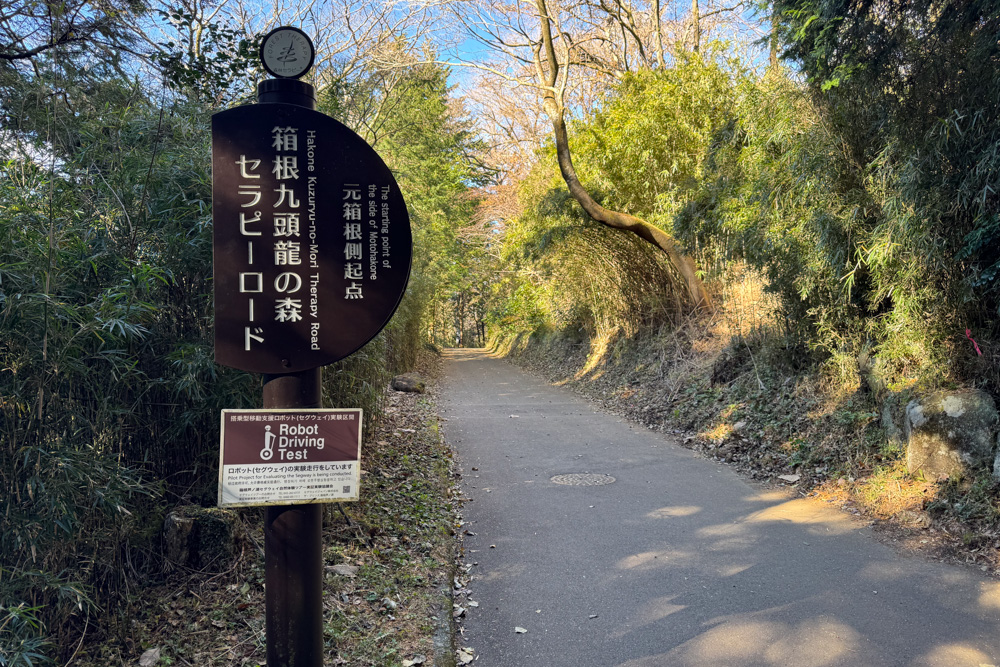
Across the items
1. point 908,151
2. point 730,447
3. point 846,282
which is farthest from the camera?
point 730,447

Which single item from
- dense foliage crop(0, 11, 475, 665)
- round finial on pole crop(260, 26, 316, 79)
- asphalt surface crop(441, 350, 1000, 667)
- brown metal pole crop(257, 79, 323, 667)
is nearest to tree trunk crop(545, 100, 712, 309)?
asphalt surface crop(441, 350, 1000, 667)

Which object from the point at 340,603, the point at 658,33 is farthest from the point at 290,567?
the point at 658,33

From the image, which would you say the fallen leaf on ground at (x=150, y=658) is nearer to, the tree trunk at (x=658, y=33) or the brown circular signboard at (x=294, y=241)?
the brown circular signboard at (x=294, y=241)

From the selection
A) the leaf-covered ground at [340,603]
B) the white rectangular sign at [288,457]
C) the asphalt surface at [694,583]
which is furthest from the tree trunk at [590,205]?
the white rectangular sign at [288,457]

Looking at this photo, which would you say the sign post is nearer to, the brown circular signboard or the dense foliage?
the brown circular signboard

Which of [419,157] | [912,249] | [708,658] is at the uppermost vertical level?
[419,157]

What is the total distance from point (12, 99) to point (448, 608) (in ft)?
14.3

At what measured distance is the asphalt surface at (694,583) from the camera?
11.9ft

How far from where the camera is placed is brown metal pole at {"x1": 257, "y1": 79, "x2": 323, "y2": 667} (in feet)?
7.32

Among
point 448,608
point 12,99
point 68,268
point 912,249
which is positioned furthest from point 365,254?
point 912,249

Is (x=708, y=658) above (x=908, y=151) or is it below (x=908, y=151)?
below

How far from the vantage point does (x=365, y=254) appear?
229cm

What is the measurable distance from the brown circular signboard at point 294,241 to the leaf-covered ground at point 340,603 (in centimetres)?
209

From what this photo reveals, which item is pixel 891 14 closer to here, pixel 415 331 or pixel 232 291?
pixel 232 291
